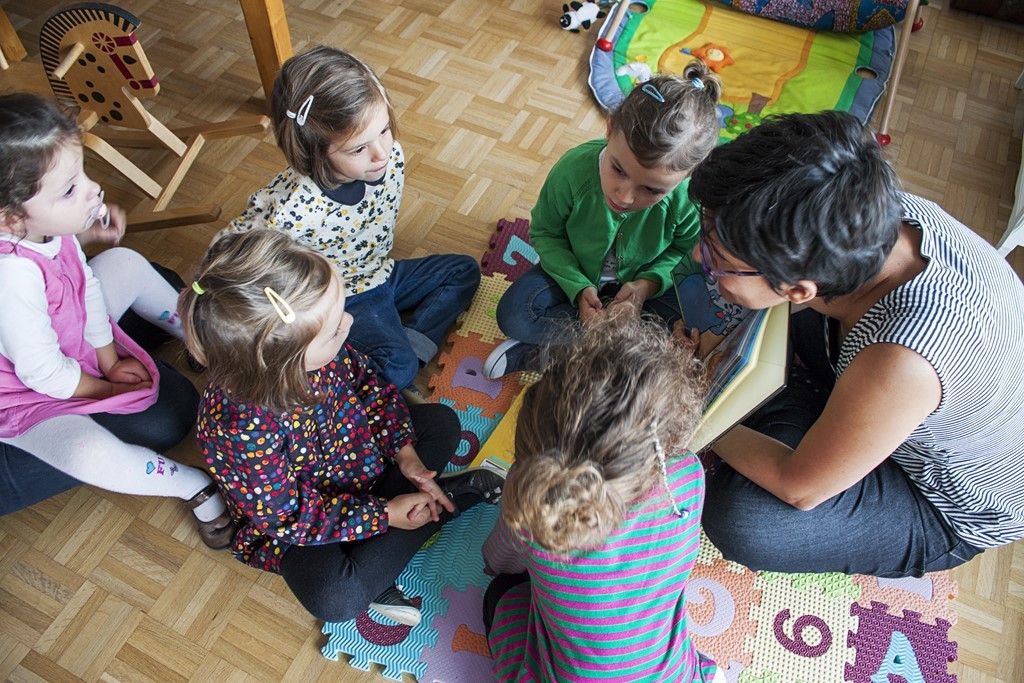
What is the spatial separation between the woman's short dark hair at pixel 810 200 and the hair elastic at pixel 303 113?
2.28 ft

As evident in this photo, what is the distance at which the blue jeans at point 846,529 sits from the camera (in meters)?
1.17

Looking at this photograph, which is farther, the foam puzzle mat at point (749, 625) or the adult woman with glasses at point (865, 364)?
the foam puzzle mat at point (749, 625)

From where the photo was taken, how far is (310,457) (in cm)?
118

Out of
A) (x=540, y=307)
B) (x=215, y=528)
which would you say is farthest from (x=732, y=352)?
(x=215, y=528)

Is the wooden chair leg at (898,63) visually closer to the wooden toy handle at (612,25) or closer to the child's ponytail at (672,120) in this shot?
the wooden toy handle at (612,25)

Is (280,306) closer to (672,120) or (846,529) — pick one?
(672,120)

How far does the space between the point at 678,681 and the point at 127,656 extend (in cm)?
94

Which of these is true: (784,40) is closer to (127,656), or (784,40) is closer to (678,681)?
(678,681)

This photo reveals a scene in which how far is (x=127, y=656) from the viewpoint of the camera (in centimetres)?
126

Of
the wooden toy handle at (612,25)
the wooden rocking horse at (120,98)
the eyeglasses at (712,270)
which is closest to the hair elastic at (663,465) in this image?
the eyeglasses at (712,270)

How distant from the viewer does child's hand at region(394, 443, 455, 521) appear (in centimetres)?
127

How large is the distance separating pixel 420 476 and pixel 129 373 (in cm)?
57

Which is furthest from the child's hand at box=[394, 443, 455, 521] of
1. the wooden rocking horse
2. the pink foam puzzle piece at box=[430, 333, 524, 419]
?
the wooden rocking horse

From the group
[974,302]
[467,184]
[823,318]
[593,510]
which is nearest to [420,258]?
[467,184]
